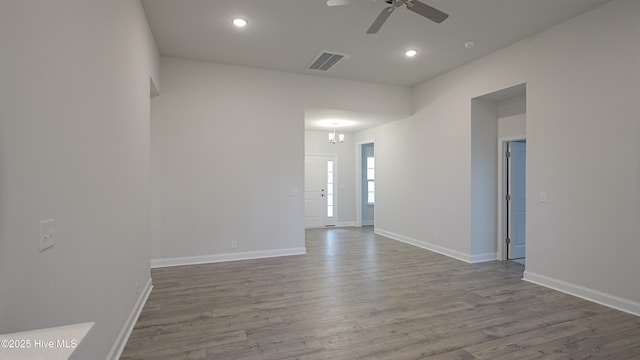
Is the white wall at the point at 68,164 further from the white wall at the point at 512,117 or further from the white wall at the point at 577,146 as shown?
the white wall at the point at 512,117

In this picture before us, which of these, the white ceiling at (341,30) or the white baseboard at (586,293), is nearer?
the white baseboard at (586,293)

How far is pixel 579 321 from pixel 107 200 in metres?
4.21

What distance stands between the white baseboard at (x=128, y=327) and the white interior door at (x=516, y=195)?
5387mm

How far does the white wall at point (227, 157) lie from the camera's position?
4.77m

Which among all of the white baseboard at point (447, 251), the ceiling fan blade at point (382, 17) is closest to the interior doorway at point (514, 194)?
the white baseboard at point (447, 251)

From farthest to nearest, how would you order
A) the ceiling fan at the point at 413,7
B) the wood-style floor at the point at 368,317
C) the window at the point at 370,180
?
the window at the point at 370,180 → the ceiling fan at the point at 413,7 → the wood-style floor at the point at 368,317

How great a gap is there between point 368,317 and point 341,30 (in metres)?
3.34

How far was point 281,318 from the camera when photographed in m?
2.99

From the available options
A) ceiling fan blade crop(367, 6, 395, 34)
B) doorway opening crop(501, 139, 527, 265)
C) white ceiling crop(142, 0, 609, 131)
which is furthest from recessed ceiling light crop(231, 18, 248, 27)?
doorway opening crop(501, 139, 527, 265)

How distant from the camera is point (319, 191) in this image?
888 cm

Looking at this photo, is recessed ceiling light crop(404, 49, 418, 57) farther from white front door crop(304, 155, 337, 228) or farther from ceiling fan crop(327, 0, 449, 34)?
white front door crop(304, 155, 337, 228)

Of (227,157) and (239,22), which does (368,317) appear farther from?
(239,22)

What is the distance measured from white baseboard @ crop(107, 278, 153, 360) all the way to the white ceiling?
10.3ft

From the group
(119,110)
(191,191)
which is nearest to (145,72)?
(119,110)
